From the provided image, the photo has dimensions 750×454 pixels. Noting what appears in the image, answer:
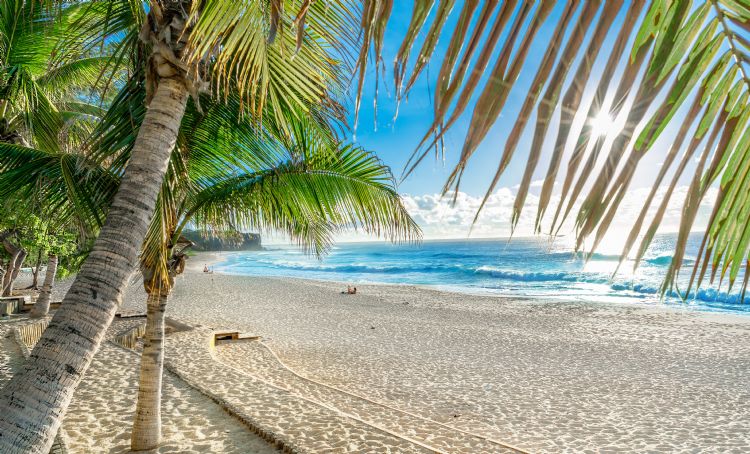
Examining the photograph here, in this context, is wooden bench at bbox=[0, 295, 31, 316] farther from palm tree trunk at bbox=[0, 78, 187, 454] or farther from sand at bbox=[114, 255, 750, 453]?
palm tree trunk at bbox=[0, 78, 187, 454]

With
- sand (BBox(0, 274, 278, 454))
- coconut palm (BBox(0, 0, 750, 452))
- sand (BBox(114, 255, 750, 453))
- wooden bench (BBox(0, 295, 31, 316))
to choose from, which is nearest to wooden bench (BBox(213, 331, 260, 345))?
sand (BBox(114, 255, 750, 453))

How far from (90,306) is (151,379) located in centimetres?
225

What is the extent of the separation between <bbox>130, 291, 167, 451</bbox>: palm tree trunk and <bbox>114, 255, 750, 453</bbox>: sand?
9.37 ft

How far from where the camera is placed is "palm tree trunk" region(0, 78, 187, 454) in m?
1.55

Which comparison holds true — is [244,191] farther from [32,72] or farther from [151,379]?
[32,72]

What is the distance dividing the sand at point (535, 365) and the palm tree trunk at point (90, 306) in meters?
4.71

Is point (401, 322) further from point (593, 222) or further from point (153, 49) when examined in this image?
point (593, 222)

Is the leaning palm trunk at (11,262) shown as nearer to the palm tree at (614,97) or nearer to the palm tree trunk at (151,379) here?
the palm tree trunk at (151,379)

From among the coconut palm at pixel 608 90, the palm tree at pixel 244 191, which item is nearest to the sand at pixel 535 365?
the palm tree at pixel 244 191

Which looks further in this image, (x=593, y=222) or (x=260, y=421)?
(x=260, y=421)

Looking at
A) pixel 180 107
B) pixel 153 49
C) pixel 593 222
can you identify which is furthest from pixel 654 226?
pixel 153 49

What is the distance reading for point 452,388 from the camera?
7250mm

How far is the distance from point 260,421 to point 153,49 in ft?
12.0

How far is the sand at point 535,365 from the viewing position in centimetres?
574
